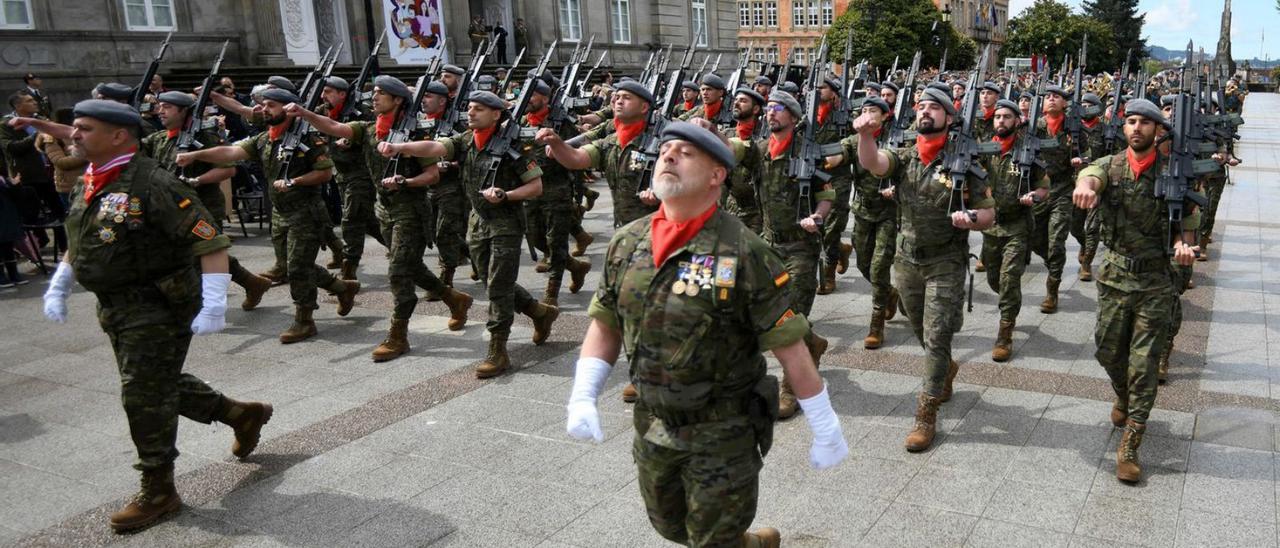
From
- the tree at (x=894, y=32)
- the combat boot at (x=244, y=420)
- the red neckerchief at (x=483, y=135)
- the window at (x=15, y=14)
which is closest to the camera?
the combat boot at (x=244, y=420)

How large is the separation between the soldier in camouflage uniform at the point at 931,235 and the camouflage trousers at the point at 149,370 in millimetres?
4014

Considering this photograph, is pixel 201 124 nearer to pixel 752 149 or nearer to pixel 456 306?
pixel 456 306

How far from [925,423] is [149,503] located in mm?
4327

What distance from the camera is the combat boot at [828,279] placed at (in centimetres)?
979

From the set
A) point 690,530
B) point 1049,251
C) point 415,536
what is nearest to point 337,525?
point 415,536

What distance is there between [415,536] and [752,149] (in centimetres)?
364

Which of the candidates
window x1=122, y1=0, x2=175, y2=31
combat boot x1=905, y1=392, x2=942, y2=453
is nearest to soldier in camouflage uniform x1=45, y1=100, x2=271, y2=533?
combat boot x1=905, y1=392, x2=942, y2=453

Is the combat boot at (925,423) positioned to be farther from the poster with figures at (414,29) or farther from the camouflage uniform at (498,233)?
the poster with figures at (414,29)

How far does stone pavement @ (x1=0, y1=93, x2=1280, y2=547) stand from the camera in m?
4.59

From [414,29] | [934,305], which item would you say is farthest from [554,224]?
[414,29]

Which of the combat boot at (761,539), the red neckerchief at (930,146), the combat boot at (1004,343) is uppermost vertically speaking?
the red neckerchief at (930,146)

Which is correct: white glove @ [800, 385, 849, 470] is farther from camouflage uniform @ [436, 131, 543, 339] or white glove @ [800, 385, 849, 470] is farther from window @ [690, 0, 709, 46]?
window @ [690, 0, 709, 46]

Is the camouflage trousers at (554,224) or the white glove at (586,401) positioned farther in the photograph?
the camouflage trousers at (554,224)

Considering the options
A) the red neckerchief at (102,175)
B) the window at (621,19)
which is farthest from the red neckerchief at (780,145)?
the window at (621,19)
